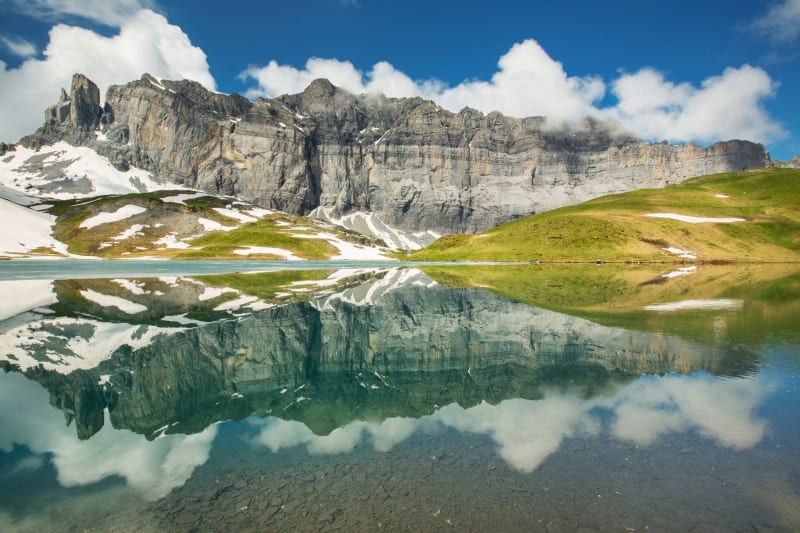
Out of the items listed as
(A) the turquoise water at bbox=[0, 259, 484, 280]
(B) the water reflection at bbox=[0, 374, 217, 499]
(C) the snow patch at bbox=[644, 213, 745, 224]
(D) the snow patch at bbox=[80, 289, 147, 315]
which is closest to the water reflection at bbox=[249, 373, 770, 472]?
(B) the water reflection at bbox=[0, 374, 217, 499]

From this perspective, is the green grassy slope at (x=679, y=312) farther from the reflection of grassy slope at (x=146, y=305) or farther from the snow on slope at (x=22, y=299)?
the snow on slope at (x=22, y=299)

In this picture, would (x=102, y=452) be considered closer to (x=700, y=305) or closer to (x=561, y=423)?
(x=561, y=423)

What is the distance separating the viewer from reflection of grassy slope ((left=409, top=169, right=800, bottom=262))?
128m

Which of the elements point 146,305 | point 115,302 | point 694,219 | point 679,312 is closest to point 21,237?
point 115,302

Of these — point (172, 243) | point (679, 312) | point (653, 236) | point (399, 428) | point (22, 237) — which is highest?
point (22, 237)

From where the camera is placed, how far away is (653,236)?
5399 inches

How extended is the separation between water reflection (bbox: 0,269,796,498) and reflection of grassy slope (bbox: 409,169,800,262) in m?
115

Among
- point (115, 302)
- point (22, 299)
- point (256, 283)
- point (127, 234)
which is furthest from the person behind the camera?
point (127, 234)

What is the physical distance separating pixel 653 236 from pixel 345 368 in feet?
477

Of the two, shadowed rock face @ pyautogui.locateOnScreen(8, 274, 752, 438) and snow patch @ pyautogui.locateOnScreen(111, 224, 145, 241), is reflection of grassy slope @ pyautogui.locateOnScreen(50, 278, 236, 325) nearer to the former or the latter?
shadowed rock face @ pyautogui.locateOnScreen(8, 274, 752, 438)

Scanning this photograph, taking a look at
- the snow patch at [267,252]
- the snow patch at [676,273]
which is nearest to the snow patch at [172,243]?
the snow patch at [267,252]

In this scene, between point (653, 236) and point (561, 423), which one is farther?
point (653, 236)

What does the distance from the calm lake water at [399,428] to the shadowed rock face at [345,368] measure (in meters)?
0.12

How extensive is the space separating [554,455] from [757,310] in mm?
32501
